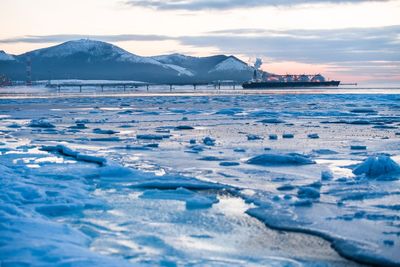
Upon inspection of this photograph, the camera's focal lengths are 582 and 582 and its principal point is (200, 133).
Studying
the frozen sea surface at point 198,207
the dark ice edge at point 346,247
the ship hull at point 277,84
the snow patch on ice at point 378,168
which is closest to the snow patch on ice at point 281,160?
the frozen sea surface at point 198,207

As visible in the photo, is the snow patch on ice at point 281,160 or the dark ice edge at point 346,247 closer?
the dark ice edge at point 346,247

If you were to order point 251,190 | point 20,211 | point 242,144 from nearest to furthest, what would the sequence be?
point 20,211 → point 251,190 → point 242,144

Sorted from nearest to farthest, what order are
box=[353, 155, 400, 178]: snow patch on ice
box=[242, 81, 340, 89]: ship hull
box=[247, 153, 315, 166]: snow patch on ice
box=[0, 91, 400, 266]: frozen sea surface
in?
box=[0, 91, 400, 266]: frozen sea surface, box=[353, 155, 400, 178]: snow patch on ice, box=[247, 153, 315, 166]: snow patch on ice, box=[242, 81, 340, 89]: ship hull

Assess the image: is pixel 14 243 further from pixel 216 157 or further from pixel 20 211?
pixel 216 157

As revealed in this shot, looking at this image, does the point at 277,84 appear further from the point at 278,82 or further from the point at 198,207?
the point at 198,207

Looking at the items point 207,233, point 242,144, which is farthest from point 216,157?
point 207,233

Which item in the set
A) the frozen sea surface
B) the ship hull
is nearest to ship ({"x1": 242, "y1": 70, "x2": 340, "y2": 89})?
the ship hull

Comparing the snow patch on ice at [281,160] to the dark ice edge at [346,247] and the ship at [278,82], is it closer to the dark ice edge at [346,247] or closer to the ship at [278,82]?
the dark ice edge at [346,247]

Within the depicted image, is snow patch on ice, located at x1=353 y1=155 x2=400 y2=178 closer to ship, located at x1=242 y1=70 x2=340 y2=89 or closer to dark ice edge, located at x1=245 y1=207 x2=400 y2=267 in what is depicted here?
dark ice edge, located at x1=245 y1=207 x2=400 y2=267

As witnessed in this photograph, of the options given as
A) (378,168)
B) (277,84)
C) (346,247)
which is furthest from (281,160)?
(277,84)

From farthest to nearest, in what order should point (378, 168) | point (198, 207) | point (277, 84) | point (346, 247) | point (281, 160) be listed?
1. point (277, 84)
2. point (281, 160)
3. point (378, 168)
4. point (198, 207)
5. point (346, 247)

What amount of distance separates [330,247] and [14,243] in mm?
3039

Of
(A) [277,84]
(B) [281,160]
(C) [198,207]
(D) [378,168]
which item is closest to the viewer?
(C) [198,207]

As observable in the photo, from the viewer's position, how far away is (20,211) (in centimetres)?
670
